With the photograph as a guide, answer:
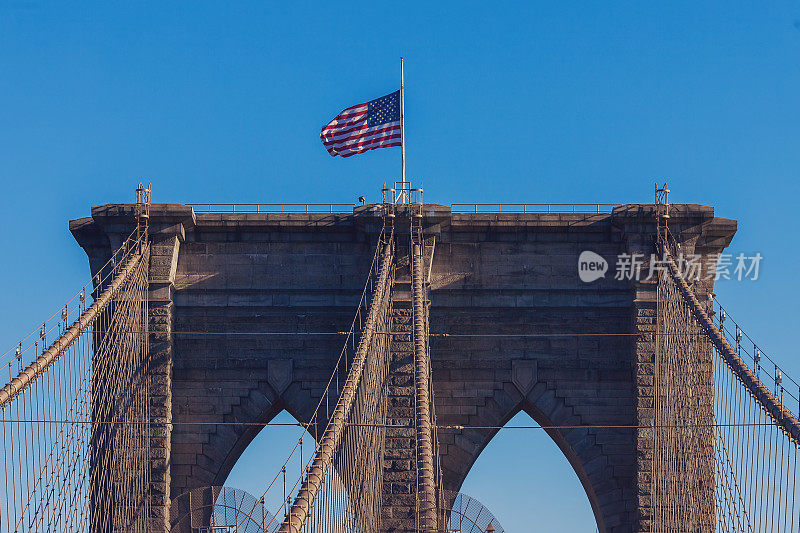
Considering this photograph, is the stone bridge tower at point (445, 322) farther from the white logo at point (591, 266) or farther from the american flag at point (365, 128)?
the american flag at point (365, 128)

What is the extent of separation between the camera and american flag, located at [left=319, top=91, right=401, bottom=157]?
54500mm

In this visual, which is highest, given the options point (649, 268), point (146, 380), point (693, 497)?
point (649, 268)

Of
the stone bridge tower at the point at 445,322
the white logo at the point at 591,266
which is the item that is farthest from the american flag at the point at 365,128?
the white logo at the point at 591,266

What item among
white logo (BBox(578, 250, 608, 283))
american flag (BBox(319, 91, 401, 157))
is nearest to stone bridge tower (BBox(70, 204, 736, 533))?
white logo (BBox(578, 250, 608, 283))

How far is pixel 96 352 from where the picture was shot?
5084 centimetres

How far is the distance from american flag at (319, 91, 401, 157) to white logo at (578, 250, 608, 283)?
669cm

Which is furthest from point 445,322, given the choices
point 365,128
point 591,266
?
point 365,128

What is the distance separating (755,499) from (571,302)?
11581mm

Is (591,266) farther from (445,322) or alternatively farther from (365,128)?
(365,128)

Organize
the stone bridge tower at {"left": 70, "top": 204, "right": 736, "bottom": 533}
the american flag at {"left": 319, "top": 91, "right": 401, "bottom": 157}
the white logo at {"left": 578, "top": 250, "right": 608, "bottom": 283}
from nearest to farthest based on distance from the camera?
1. the stone bridge tower at {"left": 70, "top": 204, "right": 736, "bottom": 533}
2. the white logo at {"left": 578, "top": 250, "right": 608, "bottom": 283}
3. the american flag at {"left": 319, "top": 91, "right": 401, "bottom": 157}

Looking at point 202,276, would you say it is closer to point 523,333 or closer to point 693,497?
point 523,333

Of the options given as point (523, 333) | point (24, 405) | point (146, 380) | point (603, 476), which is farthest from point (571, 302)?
point (24, 405)

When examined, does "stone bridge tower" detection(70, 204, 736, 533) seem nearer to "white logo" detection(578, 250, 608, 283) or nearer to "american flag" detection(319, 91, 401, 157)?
"white logo" detection(578, 250, 608, 283)

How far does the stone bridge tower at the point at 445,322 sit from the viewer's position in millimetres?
52469
